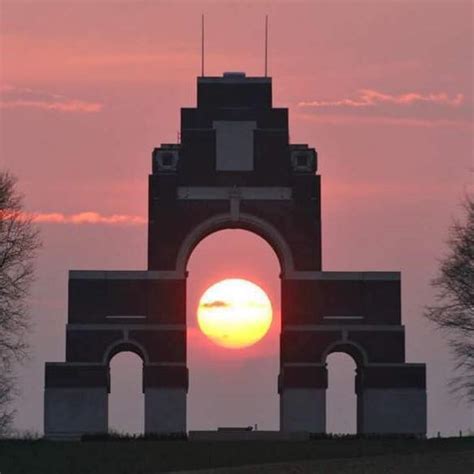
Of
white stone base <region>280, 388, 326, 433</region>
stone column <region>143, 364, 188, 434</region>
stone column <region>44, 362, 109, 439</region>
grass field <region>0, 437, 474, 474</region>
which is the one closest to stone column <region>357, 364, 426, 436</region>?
white stone base <region>280, 388, 326, 433</region>

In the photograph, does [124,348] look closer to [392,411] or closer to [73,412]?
[73,412]

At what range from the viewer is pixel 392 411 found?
9788 cm

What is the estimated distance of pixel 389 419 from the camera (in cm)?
9781

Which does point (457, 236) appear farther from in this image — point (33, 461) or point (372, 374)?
point (33, 461)

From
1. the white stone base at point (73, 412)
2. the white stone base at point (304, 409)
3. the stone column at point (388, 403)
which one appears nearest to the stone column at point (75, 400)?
the white stone base at point (73, 412)

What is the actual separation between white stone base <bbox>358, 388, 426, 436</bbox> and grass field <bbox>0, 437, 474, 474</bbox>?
1175 cm

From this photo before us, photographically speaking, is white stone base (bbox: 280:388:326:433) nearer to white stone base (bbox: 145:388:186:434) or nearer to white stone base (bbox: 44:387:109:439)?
white stone base (bbox: 145:388:186:434)

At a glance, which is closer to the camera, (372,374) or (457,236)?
(457,236)

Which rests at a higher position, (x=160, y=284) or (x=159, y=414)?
(x=160, y=284)

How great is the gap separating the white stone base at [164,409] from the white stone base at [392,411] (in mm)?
9043

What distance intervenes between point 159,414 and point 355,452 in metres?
20.1

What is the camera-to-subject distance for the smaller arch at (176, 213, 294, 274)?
97938mm

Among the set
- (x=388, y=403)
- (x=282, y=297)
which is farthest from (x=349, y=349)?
(x=282, y=297)

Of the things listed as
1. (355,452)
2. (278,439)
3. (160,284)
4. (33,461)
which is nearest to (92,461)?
(33,461)
